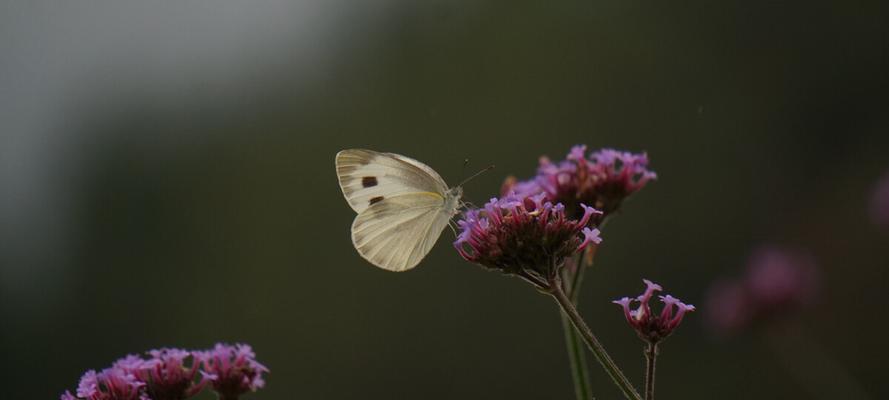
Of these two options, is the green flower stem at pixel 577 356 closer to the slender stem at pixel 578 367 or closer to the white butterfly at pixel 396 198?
the slender stem at pixel 578 367

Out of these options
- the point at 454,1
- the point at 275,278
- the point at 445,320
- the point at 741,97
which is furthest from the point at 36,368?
the point at 741,97

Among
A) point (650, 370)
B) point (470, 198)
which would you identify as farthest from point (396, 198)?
point (470, 198)

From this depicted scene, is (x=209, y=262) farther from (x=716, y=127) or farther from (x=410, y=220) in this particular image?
(x=410, y=220)

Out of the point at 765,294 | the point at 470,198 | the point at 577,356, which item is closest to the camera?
the point at 577,356

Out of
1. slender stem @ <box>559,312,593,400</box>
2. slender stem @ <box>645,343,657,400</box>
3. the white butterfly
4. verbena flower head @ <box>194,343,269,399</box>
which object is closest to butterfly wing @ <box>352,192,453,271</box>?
the white butterfly

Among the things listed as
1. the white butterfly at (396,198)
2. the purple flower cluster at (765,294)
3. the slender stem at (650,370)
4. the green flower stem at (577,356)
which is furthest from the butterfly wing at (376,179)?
the purple flower cluster at (765,294)

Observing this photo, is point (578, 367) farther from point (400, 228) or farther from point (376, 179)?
point (376, 179)

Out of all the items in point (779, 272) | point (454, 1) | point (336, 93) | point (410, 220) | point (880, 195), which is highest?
point (454, 1)
